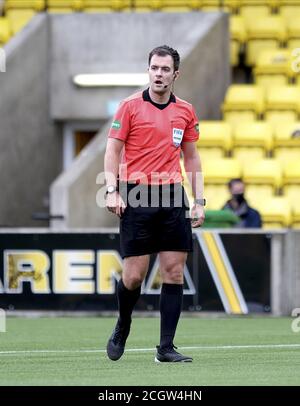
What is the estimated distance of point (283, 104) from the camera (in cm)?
1966

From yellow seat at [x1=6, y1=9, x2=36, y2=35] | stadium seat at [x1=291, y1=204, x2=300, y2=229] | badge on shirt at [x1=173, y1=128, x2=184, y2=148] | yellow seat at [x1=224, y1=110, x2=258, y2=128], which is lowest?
stadium seat at [x1=291, y1=204, x2=300, y2=229]

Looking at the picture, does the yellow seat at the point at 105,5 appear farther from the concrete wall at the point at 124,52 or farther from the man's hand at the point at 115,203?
the man's hand at the point at 115,203

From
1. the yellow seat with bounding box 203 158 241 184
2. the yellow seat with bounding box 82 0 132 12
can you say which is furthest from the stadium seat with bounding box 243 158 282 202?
the yellow seat with bounding box 82 0 132 12

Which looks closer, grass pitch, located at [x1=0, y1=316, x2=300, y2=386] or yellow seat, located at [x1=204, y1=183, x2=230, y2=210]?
grass pitch, located at [x1=0, y1=316, x2=300, y2=386]

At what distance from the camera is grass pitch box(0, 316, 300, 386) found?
8711mm

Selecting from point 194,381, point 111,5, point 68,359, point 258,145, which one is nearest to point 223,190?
point 258,145

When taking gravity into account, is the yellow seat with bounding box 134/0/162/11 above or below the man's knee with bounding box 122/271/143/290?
above

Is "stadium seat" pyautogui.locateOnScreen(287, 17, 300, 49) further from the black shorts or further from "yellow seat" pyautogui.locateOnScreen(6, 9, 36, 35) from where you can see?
the black shorts

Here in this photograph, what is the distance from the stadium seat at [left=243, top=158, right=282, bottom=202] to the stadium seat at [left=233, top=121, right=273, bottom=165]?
0.51 metres

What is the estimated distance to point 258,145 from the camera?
19.1 metres

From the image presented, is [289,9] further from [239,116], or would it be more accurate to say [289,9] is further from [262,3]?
[239,116]

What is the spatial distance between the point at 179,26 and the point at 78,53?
1.49m

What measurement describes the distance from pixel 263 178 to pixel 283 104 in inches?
63.1

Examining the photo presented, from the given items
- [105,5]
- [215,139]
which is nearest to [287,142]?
[215,139]
